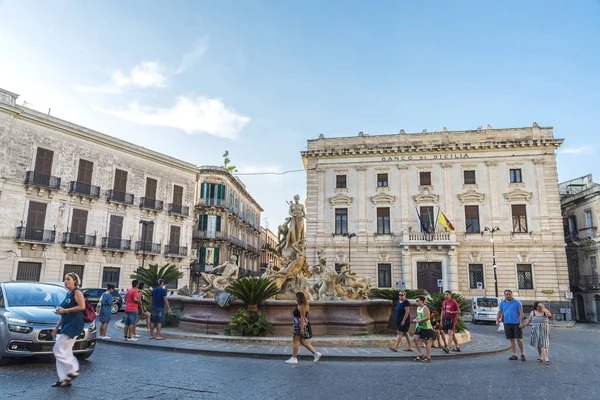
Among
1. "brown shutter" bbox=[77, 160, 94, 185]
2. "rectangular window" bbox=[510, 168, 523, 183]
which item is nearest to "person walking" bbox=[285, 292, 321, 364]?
"brown shutter" bbox=[77, 160, 94, 185]

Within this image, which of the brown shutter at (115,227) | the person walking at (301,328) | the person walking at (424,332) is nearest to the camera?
the person walking at (301,328)

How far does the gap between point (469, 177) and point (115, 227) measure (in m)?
26.3

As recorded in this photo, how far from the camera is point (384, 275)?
31.9 m

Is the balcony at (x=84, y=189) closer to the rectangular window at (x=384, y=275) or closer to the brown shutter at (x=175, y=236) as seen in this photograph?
the brown shutter at (x=175, y=236)

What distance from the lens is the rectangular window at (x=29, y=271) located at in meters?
25.8

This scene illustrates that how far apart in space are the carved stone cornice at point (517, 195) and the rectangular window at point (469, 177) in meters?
2.44

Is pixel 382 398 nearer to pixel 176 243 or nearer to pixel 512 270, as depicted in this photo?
pixel 512 270

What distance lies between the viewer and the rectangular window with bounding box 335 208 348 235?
3306cm

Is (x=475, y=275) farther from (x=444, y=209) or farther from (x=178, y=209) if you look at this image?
(x=178, y=209)

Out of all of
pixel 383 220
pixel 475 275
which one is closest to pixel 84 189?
pixel 383 220

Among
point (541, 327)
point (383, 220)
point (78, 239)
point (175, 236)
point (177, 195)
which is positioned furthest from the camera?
point (177, 195)

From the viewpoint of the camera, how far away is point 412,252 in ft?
102

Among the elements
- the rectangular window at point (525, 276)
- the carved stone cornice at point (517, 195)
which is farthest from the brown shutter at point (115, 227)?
the rectangular window at point (525, 276)

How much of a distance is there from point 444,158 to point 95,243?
25.9 meters
